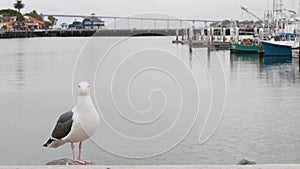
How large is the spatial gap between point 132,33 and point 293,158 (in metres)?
6.48

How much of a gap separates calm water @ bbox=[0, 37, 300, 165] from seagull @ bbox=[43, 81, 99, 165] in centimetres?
56

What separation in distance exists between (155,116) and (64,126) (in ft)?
23.2

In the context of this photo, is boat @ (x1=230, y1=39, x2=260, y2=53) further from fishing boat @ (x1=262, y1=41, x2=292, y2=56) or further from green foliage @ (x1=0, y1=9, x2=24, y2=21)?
green foliage @ (x1=0, y1=9, x2=24, y2=21)

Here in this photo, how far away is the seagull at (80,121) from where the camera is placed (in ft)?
20.6

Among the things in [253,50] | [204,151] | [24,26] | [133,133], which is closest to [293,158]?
[204,151]

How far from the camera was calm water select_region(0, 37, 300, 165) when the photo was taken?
8.16 meters

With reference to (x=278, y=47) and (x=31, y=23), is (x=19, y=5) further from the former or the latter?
(x=278, y=47)

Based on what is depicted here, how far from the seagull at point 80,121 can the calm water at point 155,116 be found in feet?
1.83

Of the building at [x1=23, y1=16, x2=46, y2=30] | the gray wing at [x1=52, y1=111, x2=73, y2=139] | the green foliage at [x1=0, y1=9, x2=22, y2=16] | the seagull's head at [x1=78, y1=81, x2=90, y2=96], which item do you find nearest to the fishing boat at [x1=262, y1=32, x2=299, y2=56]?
the gray wing at [x1=52, y1=111, x2=73, y2=139]

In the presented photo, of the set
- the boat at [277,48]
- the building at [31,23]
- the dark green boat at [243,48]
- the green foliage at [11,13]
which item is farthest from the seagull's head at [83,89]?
the building at [31,23]

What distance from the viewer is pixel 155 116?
13734 mm

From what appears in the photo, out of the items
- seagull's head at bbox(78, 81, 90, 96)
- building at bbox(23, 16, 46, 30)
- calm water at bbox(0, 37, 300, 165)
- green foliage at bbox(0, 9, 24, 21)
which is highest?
green foliage at bbox(0, 9, 24, 21)

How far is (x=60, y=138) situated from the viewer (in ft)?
22.9

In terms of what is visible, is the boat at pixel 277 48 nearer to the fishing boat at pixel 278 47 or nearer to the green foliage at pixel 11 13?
the fishing boat at pixel 278 47
